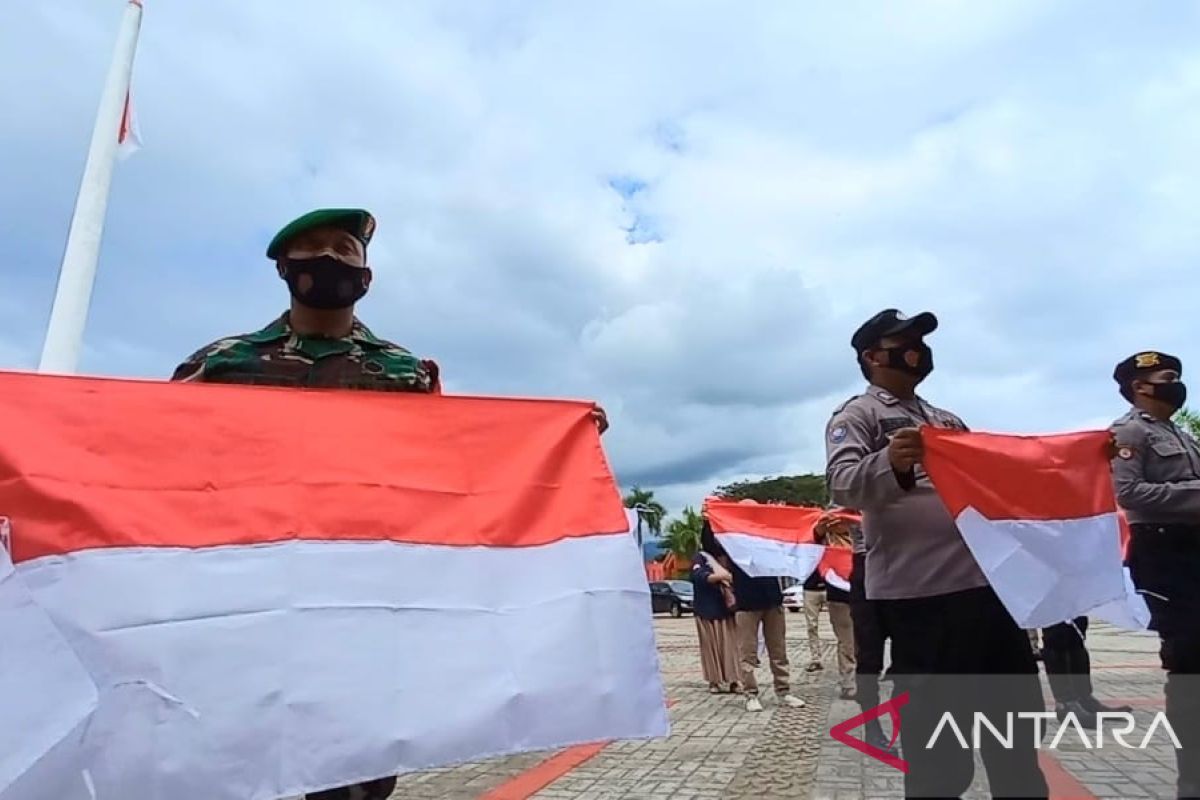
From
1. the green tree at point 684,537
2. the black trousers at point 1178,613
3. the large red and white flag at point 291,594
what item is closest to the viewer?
the large red and white flag at point 291,594

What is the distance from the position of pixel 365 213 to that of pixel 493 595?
1.32m

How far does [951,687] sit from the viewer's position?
308 cm

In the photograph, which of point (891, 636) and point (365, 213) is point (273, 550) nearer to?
point (365, 213)

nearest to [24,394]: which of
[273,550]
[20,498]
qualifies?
[20,498]

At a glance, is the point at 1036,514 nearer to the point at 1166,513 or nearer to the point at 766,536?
the point at 1166,513

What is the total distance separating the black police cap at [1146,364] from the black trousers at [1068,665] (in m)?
2.86

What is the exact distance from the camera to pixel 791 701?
858cm

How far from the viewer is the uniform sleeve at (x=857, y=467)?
3166 millimetres

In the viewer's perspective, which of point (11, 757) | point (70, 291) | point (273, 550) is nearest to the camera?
point (11, 757)

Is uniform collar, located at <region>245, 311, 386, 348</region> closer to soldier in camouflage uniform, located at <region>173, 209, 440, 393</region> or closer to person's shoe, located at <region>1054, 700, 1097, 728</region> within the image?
soldier in camouflage uniform, located at <region>173, 209, 440, 393</region>

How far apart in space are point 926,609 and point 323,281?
2198 mm

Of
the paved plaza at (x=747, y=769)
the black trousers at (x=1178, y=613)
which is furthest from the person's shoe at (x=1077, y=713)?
the black trousers at (x=1178, y=613)

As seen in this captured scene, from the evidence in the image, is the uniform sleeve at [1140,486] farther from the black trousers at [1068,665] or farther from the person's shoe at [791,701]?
the person's shoe at [791,701]

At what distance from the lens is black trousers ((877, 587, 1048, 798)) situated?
303 cm
